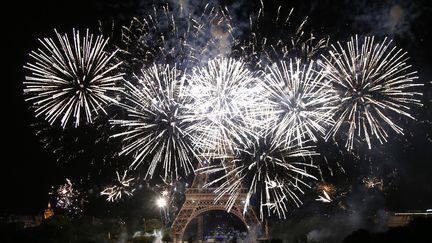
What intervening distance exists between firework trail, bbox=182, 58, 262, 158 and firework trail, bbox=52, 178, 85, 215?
1018 inches

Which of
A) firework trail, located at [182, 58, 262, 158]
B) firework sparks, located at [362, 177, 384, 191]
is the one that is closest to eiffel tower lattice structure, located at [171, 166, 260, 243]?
firework sparks, located at [362, 177, 384, 191]

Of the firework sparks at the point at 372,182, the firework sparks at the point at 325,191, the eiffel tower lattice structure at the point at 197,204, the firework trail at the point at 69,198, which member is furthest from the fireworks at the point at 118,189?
the firework sparks at the point at 372,182

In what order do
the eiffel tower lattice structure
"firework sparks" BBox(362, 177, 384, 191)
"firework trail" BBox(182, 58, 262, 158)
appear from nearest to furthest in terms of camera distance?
1. "firework trail" BBox(182, 58, 262, 158)
2. the eiffel tower lattice structure
3. "firework sparks" BBox(362, 177, 384, 191)

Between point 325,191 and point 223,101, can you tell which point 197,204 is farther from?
point 223,101

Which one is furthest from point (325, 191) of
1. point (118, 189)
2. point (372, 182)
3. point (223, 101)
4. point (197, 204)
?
point (223, 101)

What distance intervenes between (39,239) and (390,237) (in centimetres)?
1543

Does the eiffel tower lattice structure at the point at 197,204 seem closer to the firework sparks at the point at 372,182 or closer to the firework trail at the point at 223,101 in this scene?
the firework sparks at the point at 372,182

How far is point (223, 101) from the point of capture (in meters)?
19.7

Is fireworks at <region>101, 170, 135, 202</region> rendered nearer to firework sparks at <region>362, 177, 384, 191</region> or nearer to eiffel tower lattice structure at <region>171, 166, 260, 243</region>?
eiffel tower lattice structure at <region>171, 166, 260, 243</region>

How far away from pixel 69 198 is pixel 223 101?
34748 mm

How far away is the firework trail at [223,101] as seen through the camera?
19734 mm

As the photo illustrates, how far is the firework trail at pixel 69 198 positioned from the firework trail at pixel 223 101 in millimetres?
25859

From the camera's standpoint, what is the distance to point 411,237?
9.92 meters

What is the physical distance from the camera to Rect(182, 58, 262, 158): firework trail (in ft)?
64.7
